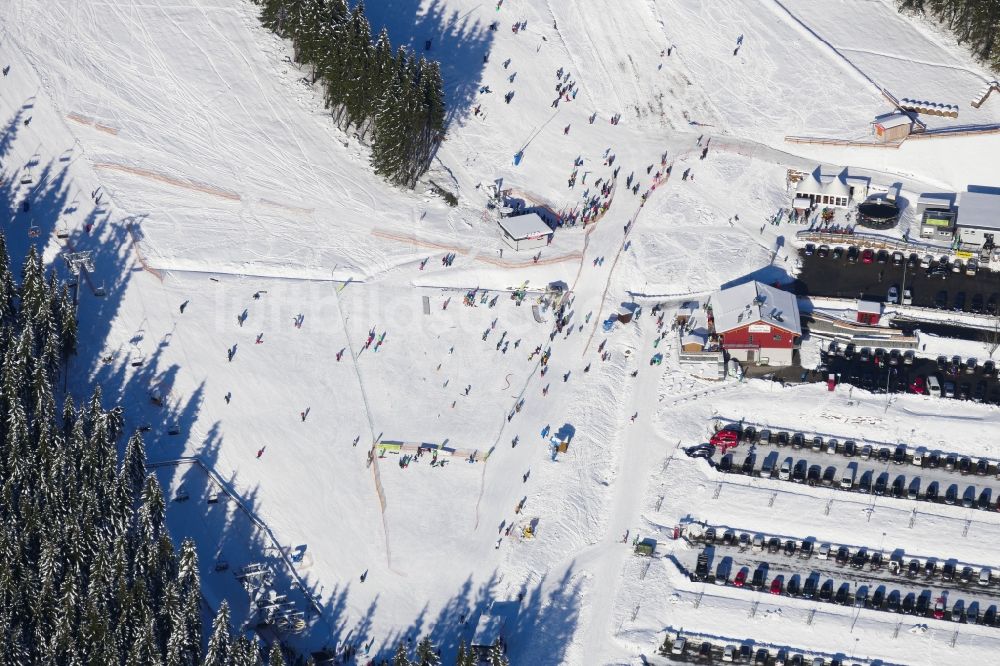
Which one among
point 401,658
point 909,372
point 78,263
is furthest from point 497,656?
point 78,263

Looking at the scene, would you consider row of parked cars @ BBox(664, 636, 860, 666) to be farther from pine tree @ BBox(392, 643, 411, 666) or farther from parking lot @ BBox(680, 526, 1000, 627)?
pine tree @ BBox(392, 643, 411, 666)

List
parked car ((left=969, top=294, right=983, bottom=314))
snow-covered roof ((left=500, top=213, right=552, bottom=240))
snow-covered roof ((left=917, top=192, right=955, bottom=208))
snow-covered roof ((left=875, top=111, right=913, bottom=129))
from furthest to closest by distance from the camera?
snow-covered roof ((left=875, top=111, right=913, bottom=129)), snow-covered roof ((left=917, top=192, right=955, bottom=208)), snow-covered roof ((left=500, top=213, right=552, bottom=240)), parked car ((left=969, top=294, right=983, bottom=314))

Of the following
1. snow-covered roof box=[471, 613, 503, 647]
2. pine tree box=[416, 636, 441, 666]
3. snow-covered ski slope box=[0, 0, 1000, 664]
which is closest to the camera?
pine tree box=[416, 636, 441, 666]

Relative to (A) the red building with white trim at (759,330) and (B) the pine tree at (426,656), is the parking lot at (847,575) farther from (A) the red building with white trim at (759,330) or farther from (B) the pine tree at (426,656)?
(B) the pine tree at (426,656)

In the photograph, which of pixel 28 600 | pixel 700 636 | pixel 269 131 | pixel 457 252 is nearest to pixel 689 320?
pixel 457 252

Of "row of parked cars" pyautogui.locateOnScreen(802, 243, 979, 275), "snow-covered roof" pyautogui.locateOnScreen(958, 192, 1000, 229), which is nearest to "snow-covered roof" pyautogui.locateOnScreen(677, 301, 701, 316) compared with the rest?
"row of parked cars" pyautogui.locateOnScreen(802, 243, 979, 275)

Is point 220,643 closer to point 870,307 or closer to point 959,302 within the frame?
point 870,307

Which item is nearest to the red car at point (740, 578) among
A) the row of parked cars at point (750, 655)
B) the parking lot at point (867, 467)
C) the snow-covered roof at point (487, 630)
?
the row of parked cars at point (750, 655)
